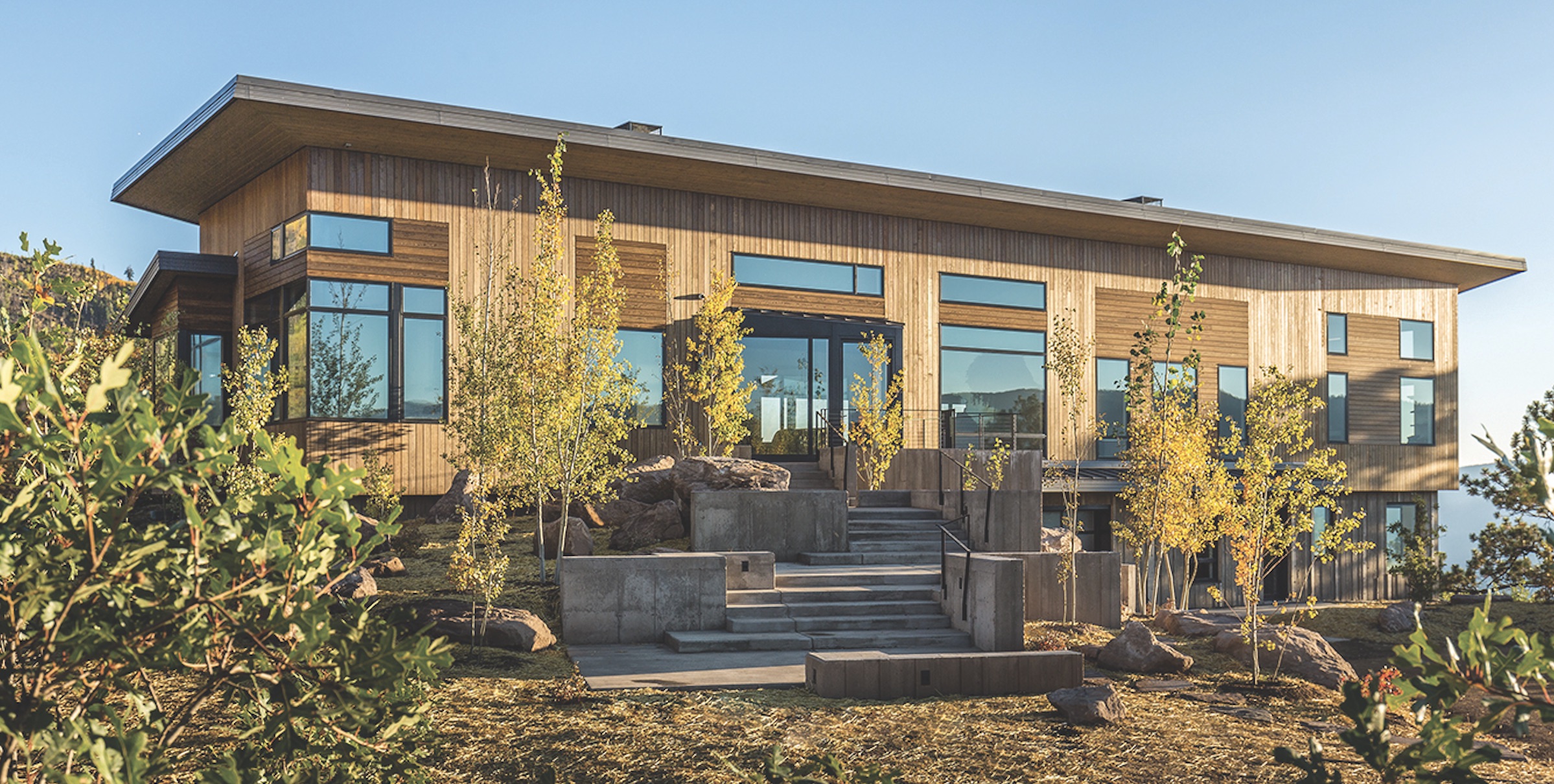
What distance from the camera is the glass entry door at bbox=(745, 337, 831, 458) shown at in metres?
19.6

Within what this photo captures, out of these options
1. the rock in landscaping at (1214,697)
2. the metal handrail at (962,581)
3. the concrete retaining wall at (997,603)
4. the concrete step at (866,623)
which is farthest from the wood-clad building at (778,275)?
the rock in landscaping at (1214,697)

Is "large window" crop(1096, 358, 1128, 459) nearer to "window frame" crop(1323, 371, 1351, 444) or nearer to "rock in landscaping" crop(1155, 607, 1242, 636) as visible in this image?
"window frame" crop(1323, 371, 1351, 444)

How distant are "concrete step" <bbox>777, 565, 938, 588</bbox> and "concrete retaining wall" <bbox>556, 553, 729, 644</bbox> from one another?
122 centimetres

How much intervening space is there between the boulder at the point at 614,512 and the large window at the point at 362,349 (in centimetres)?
385

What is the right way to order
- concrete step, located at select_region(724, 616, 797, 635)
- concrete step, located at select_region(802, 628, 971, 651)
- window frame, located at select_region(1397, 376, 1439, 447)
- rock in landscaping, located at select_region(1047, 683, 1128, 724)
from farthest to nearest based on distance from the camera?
window frame, located at select_region(1397, 376, 1439, 447) → concrete step, located at select_region(724, 616, 797, 635) → concrete step, located at select_region(802, 628, 971, 651) → rock in landscaping, located at select_region(1047, 683, 1128, 724)

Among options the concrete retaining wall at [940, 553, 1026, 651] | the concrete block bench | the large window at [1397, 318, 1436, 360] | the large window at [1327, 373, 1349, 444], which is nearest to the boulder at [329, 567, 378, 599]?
the concrete block bench

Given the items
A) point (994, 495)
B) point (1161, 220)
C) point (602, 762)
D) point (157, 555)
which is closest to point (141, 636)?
point (157, 555)

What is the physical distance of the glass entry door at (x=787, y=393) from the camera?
64.4 feet

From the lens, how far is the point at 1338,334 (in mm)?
26531

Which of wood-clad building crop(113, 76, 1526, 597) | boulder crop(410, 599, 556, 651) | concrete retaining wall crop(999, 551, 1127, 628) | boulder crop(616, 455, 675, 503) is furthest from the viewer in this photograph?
wood-clad building crop(113, 76, 1526, 597)

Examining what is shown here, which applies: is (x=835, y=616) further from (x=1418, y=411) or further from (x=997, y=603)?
(x=1418, y=411)

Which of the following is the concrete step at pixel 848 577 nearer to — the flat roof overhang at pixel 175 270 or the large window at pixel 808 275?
the large window at pixel 808 275

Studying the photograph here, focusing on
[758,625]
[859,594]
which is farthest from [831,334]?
[758,625]

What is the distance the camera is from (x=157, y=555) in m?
2.45
